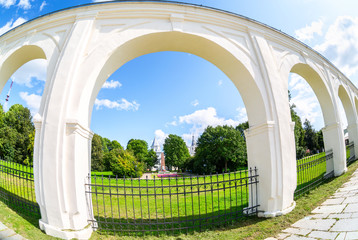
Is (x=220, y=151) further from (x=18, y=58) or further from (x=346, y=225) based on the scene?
(x=18, y=58)

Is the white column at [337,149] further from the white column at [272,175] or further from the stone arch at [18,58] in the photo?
the stone arch at [18,58]

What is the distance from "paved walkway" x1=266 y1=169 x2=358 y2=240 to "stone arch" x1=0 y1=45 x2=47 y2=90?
25.0 ft

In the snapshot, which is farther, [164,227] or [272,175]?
[272,175]

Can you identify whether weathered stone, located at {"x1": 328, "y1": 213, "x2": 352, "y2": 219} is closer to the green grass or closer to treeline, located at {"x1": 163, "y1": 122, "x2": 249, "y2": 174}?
the green grass

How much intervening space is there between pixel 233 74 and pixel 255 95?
0.88 m

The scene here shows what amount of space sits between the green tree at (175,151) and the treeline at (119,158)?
6008 millimetres

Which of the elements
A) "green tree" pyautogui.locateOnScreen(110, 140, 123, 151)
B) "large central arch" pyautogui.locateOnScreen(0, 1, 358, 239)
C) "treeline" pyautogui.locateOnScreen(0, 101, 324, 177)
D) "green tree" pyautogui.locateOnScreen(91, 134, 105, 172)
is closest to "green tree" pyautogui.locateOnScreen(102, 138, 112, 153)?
"green tree" pyautogui.locateOnScreen(110, 140, 123, 151)

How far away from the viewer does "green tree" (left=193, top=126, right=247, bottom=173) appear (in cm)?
2892

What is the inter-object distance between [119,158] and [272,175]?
68.6 ft

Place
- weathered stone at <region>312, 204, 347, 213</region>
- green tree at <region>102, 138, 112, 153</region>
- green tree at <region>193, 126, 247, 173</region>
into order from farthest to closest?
green tree at <region>102, 138, 112, 153</region>, green tree at <region>193, 126, 247, 173</region>, weathered stone at <region>312, 204, 347, 213</region>

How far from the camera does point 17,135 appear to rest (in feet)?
79.3

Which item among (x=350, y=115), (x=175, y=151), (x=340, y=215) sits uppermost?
(x=350, y=115)

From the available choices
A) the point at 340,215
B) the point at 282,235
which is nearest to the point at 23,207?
the point at 282,235

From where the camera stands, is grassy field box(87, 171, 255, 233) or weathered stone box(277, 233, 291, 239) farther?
grassy field box(87, 171, 255, 233)
